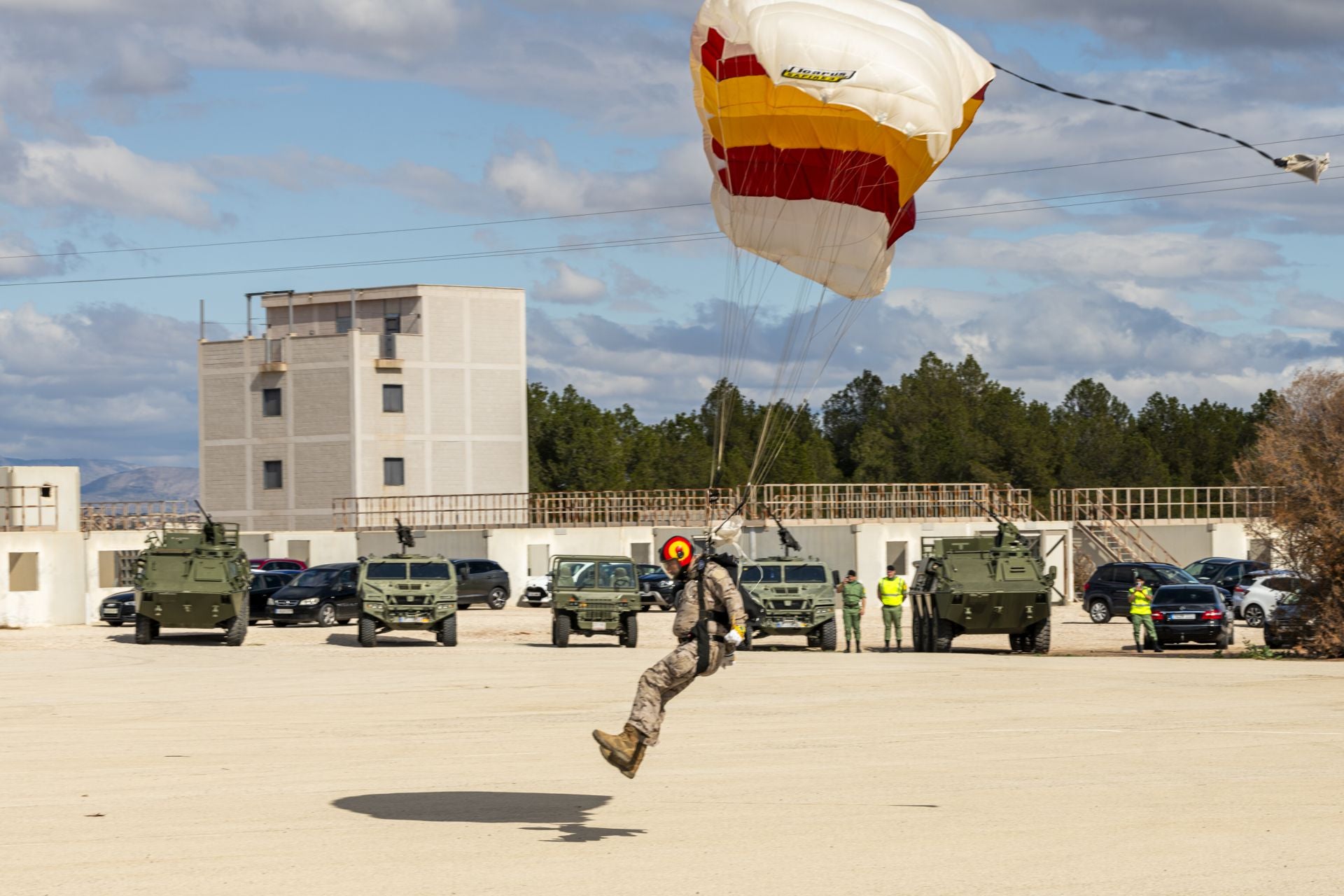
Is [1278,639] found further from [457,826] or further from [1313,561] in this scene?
[457,826]

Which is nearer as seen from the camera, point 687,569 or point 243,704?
point 687,569

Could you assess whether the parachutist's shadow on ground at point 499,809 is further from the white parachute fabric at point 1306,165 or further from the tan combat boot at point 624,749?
the white parachute fabric at point 1306,165

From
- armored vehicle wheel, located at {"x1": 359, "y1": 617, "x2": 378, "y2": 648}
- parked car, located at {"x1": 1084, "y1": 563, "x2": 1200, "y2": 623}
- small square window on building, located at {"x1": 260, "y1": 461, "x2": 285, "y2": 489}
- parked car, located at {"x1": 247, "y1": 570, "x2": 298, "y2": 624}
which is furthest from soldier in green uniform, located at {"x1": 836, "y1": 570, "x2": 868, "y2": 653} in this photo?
small square window on building, located at {"x1": 260, "y1": 461, "x2": 285, "y2": 489}

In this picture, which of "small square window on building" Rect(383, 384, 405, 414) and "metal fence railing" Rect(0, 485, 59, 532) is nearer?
"metal fence railing" Rect(0, 485, 59, 532)

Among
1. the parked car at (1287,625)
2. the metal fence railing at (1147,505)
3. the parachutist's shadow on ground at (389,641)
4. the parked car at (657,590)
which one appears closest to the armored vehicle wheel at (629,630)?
the parachutist's shadow on ground at (389,641)

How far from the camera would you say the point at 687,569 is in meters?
10.8

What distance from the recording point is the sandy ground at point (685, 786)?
8781 millimetres

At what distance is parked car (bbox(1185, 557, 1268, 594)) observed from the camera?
41.8 meters

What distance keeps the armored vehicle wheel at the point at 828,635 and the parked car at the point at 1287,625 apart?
25.3ft

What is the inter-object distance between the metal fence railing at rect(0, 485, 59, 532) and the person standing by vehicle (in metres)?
34.5

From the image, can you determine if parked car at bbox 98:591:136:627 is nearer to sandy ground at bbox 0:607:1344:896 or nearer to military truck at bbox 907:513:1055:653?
sandy ground at bbox 0:607:1344:896

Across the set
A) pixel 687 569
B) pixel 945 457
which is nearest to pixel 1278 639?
pixel 687 569

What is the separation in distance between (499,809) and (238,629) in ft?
72.0

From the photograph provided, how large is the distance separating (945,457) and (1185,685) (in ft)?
220
